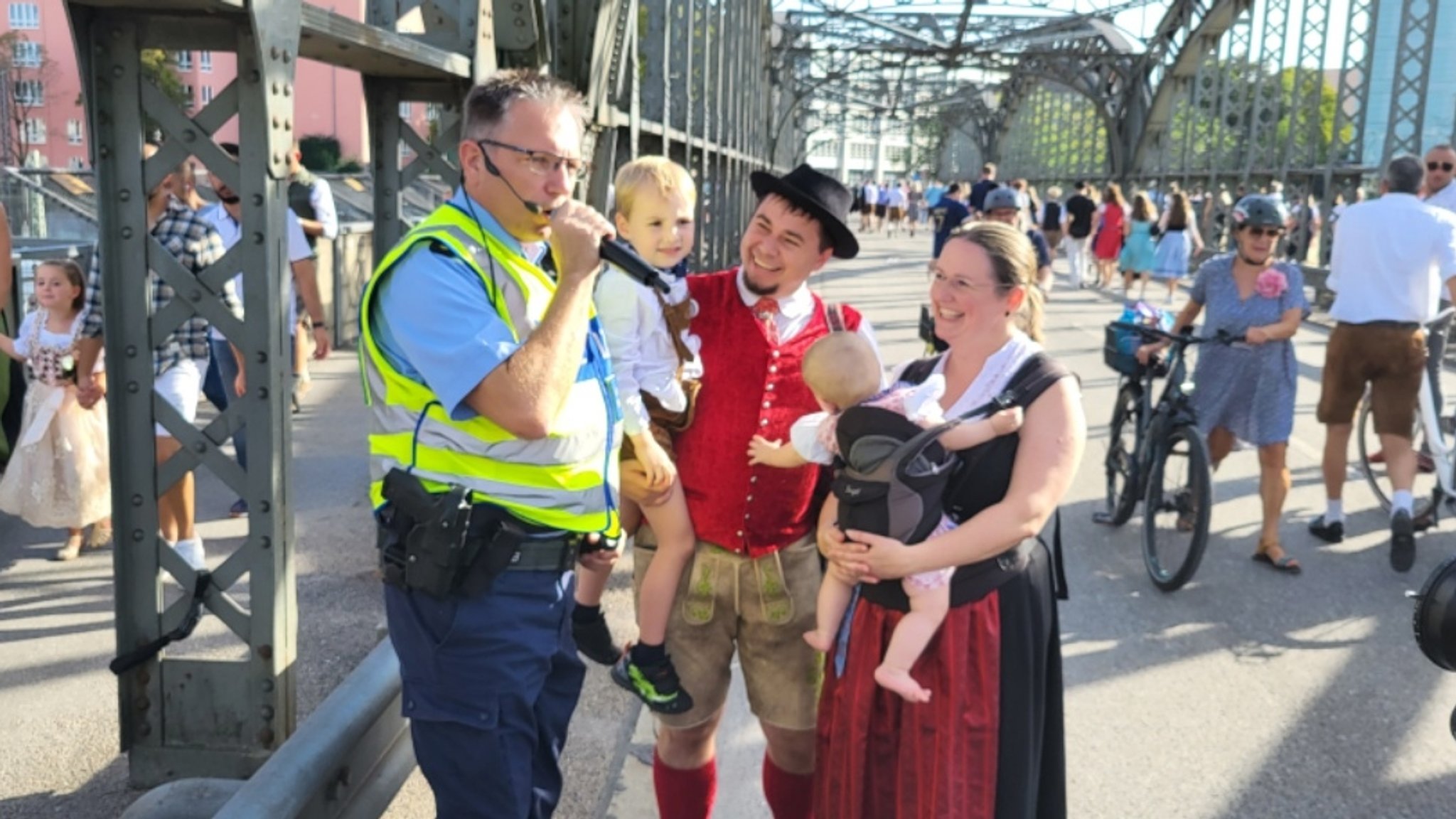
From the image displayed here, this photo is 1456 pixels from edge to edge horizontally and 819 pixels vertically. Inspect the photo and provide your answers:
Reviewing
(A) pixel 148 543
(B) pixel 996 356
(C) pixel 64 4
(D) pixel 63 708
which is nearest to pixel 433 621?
(B) pixel 996 356

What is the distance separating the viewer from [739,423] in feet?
10.4

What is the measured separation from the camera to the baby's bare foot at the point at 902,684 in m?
2.77

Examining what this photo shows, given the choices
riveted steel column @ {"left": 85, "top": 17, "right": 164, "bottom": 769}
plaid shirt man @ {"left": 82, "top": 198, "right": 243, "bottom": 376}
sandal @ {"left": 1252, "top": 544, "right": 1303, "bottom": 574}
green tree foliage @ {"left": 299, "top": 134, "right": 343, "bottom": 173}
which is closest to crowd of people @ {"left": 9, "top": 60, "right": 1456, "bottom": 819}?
riveted steel column @ {"left": 85, "top": 17, "right": 164, "bottom": 769}

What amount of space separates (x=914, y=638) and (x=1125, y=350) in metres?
4.51

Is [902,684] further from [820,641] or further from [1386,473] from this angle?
[1386,473]

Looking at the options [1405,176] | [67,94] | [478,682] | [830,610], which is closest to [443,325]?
[478,682]

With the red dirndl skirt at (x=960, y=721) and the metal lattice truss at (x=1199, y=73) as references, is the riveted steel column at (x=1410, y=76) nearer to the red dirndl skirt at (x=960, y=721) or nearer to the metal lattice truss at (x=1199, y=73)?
the metal lattice truss at (x=1199, y=73)

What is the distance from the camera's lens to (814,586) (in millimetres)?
3299

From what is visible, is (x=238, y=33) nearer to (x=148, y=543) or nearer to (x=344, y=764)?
(x=148, y=543)

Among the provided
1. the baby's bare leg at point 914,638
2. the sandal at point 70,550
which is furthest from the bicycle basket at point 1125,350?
the sandal at point 70,550

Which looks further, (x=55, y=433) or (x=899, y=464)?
(x=55, y=433)

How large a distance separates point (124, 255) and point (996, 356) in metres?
2.39

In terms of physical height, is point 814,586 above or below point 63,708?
above

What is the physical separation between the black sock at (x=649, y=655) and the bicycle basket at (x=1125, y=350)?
14.2 ft
